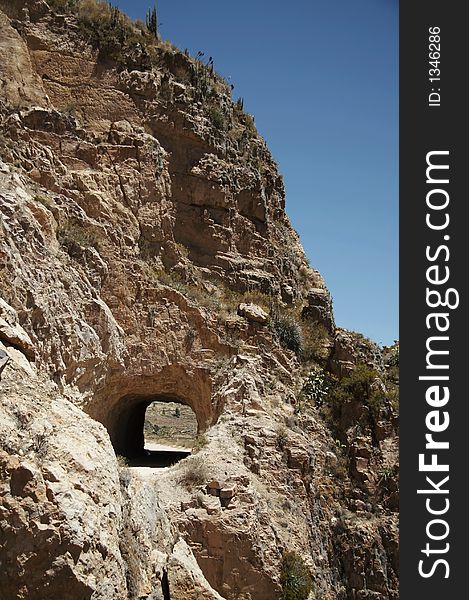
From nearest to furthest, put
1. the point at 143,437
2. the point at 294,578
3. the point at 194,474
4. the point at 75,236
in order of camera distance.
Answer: the point at 294,578, the point at 194,474, the point at 75,236, the point at 143,437

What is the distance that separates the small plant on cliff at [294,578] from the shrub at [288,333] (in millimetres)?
5798

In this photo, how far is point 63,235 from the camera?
48.0 ft

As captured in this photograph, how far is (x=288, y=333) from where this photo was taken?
18.2 meters

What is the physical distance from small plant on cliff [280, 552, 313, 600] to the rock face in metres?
0.25

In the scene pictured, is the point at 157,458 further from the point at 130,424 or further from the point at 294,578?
the point at 294,578

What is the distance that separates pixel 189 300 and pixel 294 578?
7.22m

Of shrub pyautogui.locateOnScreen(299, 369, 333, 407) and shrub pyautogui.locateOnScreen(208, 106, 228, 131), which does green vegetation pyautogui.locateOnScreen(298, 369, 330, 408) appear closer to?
shrub pyautogui.locateOnScreen(299, 369, 333, 407)

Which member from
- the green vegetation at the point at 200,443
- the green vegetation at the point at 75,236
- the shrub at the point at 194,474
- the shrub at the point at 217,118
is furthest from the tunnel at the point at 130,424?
→ the shrub at the point at 217,118

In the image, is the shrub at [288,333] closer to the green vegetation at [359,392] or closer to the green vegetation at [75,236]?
the green vegetation at [359,392]

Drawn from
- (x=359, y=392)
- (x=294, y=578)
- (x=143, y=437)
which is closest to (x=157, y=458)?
(x=143, y=437)

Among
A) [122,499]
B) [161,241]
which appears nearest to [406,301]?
[122,499]

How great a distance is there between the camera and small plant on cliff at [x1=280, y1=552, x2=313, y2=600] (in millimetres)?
13867

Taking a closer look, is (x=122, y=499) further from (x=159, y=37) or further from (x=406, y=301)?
(x=159, y=37)

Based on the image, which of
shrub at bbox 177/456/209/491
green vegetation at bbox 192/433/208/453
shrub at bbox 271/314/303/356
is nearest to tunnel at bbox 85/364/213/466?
green vegetation at bbox 192/433/208/453
